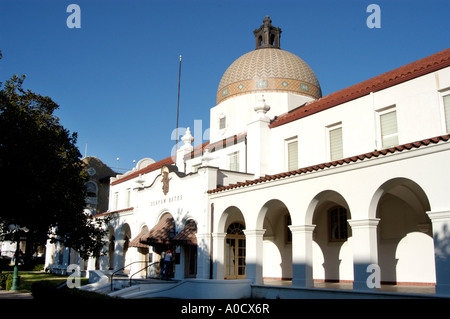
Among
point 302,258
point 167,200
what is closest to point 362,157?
point 302,258

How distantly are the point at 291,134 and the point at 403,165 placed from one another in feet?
27.7

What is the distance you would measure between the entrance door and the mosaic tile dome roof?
9618 millimetres

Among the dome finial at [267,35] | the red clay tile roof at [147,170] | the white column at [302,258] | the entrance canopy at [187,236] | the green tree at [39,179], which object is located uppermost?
the dome finial at [267,35]

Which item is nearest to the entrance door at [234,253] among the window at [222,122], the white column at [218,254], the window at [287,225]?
the white column at [218,254]

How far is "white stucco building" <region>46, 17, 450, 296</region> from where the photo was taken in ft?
46.4

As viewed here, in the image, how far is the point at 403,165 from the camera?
13.5 metres

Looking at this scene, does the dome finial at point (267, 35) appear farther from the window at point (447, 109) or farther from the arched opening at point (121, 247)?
the window at point (447, 109)

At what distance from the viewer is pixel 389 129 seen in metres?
17.7

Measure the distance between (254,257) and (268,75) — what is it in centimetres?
1343

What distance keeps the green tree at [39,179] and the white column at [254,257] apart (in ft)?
27.0

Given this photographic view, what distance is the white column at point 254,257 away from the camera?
18.3 meters

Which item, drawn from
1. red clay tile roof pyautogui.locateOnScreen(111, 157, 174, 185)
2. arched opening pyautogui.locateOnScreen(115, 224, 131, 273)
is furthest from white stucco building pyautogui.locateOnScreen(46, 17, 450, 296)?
red clay tile roof pyautogui.locateOnScreen(111, 157, 174, 185)

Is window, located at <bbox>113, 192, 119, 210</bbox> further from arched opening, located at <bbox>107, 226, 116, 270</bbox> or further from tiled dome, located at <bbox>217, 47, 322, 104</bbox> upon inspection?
tiled dome, located at <bbox>217, 47, 322, 104</bbox>
